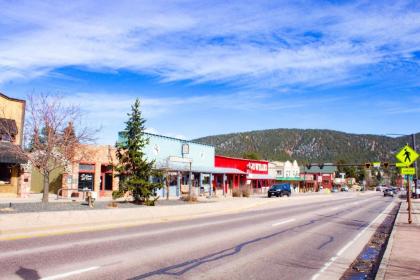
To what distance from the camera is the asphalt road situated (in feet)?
27.7

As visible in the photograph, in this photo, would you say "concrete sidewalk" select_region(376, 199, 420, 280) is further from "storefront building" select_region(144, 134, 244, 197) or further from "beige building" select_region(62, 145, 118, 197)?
"storefront building" select_region(144, 134, 244, 197)

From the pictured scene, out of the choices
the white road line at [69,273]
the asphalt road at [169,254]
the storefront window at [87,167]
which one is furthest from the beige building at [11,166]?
the white road line at [69,273]

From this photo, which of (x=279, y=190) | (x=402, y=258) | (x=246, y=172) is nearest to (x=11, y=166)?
(x=402, y=258)

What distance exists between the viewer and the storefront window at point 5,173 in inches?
1185

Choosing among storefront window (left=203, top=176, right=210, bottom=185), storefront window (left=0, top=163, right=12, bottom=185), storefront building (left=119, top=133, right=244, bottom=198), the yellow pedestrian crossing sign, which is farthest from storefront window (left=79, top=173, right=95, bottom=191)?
the yellow pedestrian crossing sign

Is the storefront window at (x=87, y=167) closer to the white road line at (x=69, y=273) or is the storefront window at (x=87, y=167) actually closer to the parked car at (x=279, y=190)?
the parked car at (x=279, y=190)

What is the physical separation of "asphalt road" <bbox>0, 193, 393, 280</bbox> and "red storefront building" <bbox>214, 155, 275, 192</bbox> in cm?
4218

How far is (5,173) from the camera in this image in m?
30.3

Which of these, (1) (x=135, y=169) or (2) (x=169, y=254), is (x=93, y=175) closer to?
(1) (x=135, y=169)

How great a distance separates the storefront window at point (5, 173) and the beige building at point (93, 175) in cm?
484

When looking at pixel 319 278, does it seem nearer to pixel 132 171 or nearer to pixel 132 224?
pixel 132 224

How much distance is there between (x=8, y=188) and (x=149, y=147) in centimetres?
1404

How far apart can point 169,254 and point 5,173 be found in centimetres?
2369

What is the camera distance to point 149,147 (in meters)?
41.4
